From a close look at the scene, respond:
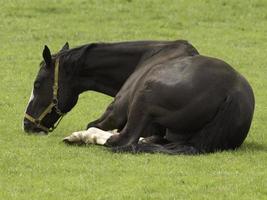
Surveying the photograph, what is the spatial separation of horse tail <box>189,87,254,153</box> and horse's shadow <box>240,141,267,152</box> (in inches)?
13.8

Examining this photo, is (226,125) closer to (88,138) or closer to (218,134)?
(218,134)

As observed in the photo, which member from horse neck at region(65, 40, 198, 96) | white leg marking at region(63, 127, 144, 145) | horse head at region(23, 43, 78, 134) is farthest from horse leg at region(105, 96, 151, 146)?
horse head at region(23, 43, 78, 134)

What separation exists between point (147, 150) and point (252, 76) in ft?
29.3

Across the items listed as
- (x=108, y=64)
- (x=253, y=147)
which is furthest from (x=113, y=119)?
(x=253, y=147)

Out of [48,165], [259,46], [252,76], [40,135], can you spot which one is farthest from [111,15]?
[48,165]

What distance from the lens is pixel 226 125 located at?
37.5 feet

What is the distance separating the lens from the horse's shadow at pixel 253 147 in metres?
11.8

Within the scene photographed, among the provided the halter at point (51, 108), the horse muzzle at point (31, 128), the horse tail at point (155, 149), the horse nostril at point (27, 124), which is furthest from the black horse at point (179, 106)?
the horse nostril at point (27, 124)

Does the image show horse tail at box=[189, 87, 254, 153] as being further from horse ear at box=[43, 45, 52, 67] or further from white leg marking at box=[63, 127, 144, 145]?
→ horse ear at box=[43, 45, 52, 67]

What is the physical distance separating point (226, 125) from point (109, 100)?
5870mm

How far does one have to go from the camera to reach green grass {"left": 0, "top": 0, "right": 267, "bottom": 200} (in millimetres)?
9422

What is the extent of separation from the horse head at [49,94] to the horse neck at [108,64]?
20 centimetres

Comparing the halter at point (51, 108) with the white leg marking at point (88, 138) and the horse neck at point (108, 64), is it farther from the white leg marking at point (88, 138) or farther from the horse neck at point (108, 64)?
the white leg marking at point (88, 138)

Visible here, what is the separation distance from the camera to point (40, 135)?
12.8 m
